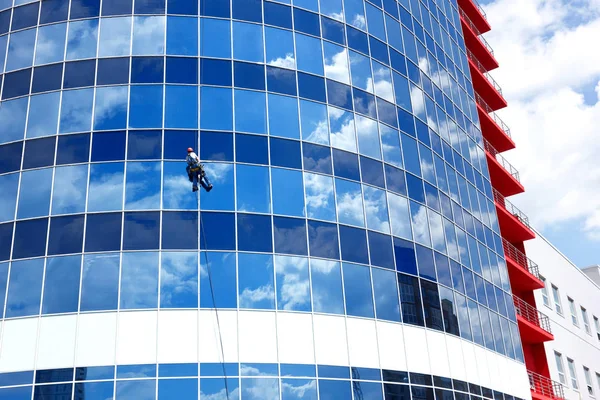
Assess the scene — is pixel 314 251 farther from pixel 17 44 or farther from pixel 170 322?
pixel 17 44

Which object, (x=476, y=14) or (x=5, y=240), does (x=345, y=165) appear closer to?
(x=5, y=240)

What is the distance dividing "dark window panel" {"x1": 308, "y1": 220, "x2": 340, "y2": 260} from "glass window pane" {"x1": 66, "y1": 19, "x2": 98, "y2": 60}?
1158 centimetres

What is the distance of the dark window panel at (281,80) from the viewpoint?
31641mm

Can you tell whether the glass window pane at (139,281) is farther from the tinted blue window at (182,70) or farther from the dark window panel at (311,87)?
the dark window panel at (311,87)

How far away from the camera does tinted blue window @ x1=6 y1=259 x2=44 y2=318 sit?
27.0 m

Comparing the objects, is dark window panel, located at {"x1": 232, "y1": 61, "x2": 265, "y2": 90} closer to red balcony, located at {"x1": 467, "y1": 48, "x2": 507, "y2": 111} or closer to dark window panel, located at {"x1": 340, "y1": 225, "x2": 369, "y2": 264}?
dark window panel, located at {"x1": 340, "y1": 225, "x2": 369, "y2": 264}

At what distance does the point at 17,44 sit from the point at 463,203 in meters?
22.2

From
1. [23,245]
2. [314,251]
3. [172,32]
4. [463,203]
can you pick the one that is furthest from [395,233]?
[23,245]

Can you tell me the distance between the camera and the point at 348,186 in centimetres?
3128

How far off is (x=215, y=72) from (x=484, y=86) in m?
27.9

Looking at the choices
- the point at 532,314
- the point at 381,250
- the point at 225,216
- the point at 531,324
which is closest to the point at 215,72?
the point at 225,216

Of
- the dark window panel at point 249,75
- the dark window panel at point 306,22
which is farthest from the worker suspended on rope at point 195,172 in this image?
the dark window panel at point 306,22

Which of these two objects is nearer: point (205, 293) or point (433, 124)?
point (205, 293)

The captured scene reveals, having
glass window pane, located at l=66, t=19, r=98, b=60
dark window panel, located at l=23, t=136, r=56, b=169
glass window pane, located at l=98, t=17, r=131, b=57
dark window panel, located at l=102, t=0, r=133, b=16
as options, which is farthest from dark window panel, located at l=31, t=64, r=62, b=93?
dark window panel, located at l=102, t=0, r=133, b=16
